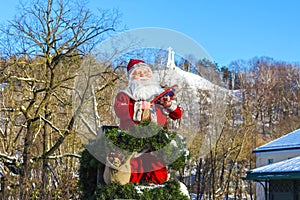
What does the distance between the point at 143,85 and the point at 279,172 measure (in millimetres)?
11688

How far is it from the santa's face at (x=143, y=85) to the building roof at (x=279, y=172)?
11.0 m

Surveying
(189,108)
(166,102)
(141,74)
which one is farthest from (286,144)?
(141,74)

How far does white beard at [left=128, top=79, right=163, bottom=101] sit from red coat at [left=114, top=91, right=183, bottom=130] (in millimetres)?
97

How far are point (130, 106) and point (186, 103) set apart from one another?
944mm

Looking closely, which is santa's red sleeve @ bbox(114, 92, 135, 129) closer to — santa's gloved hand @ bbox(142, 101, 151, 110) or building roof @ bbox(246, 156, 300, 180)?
santa's gloved hand @ bbox(142, 101, 151, 110)

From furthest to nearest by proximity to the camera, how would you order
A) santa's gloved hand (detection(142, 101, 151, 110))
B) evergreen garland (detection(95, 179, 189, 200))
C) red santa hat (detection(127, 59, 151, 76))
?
red santa hat (detection(127, 59, 151, 76)) → santa's gloved hand (detection(142, 101, 151, 110)) → evergreen garland (detection(95, 179, 189, 200))

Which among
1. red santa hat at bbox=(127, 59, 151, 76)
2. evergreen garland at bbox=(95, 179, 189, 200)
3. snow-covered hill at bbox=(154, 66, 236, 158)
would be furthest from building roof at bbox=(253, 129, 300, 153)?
evergreen garland at bbox=(95, 179, 189, 200)

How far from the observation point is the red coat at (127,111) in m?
5.29

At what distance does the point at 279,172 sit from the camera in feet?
52.2

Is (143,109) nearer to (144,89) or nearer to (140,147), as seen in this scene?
(144,89)

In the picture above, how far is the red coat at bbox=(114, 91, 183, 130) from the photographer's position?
208 inches

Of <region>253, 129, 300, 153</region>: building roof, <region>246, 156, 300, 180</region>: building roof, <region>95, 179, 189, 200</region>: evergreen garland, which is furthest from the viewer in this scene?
<region>253, 129, 300, 153</region>: building roof

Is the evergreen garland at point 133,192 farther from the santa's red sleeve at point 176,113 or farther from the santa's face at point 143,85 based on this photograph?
the santa's face at point 143,85

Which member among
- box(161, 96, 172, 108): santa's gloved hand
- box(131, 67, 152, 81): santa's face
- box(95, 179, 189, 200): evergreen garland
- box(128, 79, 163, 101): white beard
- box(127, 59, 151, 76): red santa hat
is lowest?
box(95, 179, 189, 200): evergreen garland
